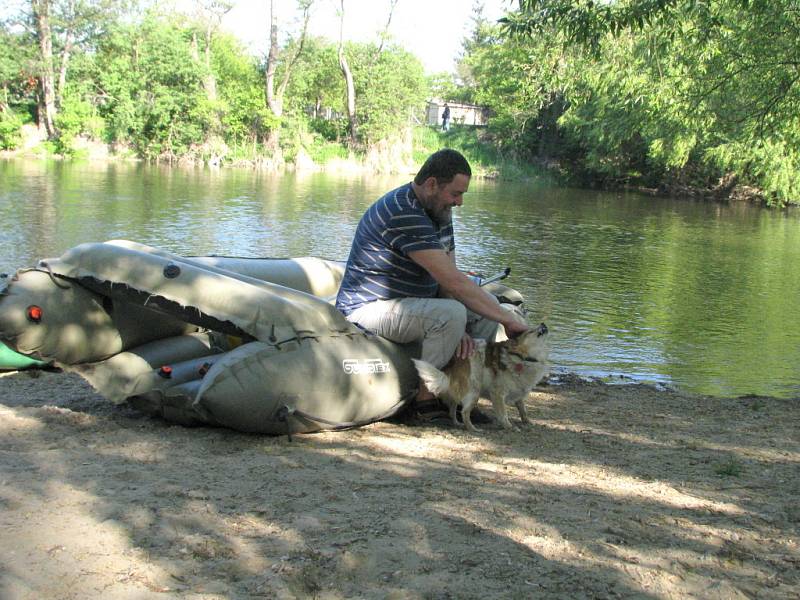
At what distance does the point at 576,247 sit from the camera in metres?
20.1

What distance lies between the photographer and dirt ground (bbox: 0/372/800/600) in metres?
3.33

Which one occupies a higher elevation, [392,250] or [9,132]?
[9,132]

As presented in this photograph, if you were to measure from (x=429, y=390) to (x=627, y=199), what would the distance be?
3382 cm

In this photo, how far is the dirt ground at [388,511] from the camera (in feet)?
10.9

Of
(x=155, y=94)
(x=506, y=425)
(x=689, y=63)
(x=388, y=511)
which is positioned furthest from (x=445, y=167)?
(x=155, y=94)

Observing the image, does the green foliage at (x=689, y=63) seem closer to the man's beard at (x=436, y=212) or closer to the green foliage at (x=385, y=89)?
the man's beard at (x=436, y=212)

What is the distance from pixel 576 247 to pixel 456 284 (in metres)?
14.9

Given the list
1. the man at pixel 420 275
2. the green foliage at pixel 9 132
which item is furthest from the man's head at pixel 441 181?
the green foliage at pixel 9 132

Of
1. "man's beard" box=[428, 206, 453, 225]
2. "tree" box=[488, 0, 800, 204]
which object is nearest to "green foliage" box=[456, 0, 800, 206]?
"tree" box=[488, 0, 800, 204]

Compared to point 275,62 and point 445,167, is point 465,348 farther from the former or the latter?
point 275,62

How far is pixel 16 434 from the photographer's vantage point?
16.8ft

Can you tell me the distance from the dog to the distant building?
59874 millimetres

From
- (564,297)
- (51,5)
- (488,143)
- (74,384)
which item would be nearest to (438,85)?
(488,143)

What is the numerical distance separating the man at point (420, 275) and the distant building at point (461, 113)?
196ft
